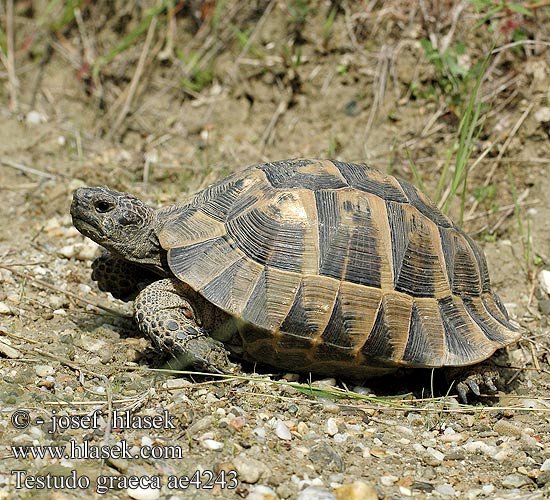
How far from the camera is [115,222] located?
4008mm

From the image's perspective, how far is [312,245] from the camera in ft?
12.5

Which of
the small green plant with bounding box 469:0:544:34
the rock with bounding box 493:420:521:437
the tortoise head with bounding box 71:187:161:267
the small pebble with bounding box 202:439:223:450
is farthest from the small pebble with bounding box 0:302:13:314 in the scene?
the small green plant with bounding box 469:0:544:34

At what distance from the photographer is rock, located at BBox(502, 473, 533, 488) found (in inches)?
127

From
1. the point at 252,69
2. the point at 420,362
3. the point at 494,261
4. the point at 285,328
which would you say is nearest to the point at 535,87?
the point at 494,261

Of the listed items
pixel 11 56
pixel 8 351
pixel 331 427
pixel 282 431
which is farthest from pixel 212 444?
pixel 11 56

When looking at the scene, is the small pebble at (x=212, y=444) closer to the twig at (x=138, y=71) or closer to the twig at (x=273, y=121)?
the twig at (x=273, y=121)

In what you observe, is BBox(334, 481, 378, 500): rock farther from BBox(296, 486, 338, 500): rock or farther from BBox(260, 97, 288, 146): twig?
BBox(260, 97, 288, 146): twig

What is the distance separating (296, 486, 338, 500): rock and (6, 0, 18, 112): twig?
572cm

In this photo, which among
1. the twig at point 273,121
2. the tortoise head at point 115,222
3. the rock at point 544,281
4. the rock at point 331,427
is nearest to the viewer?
the rock at point 331,427

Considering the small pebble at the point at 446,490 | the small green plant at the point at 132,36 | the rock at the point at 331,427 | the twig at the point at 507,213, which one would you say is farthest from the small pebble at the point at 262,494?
the small green plant at the point at 132,36

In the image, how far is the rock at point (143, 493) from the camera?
9.30 feet

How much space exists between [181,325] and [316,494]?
125 centimetres

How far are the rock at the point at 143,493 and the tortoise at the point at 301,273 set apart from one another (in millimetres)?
941

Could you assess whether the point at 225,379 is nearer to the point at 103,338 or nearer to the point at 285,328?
the point at 285,328
